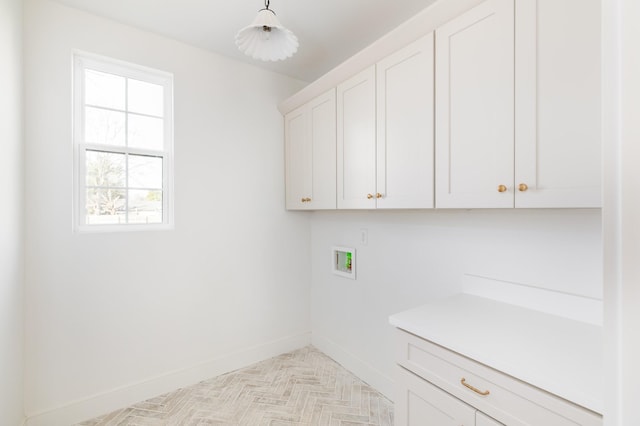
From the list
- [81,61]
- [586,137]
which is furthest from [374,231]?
[81,61]

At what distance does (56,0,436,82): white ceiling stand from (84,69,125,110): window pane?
395 mm

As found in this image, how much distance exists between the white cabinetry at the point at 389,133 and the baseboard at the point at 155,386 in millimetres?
1619

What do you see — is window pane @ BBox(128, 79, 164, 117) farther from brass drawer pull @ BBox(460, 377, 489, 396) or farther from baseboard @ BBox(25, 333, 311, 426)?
brass drawer pull @ BBox(460, 377, 489, 396)

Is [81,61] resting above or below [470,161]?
above

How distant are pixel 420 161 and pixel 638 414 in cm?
139

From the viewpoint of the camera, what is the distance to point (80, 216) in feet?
6.68

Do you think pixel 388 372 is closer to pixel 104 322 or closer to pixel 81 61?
pixel 104 322

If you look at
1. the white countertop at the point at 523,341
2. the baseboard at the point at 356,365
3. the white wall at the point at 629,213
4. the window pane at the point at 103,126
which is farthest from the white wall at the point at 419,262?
the window pane at the point at 103,126

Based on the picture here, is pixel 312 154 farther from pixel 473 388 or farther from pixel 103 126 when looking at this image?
pixel 473 388

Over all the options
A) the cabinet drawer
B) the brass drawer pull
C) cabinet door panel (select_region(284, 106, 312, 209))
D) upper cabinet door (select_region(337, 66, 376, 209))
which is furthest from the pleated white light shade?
the brass drawer pull

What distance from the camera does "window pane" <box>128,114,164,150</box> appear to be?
2256mm

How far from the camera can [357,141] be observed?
6.72ft

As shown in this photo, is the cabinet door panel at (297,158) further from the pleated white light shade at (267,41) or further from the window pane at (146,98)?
the window pane at (146,98)

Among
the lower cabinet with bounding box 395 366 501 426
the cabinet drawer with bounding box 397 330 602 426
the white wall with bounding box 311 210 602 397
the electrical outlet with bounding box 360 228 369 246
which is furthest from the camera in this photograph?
the electrical outlet with bounding box 360 228 369 246
